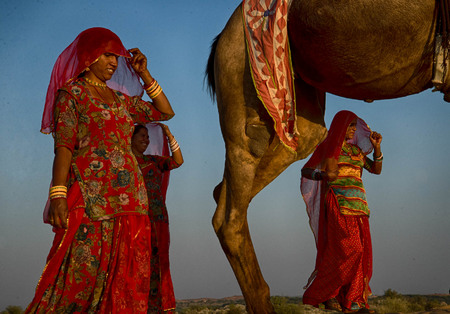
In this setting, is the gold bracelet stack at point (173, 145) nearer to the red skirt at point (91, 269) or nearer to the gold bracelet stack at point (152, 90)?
the gold bracelet stack at point (152, 90)

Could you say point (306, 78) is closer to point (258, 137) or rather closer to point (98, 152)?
point (258, 137)

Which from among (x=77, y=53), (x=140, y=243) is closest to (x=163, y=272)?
(x=140, y=243)

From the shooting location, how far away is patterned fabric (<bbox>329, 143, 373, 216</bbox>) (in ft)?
20.9

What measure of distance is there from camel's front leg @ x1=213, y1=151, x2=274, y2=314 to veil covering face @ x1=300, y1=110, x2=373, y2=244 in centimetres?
267

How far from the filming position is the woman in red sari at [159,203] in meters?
4.55

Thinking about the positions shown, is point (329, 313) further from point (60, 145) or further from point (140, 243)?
point (60, 145)

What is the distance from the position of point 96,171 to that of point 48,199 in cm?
34

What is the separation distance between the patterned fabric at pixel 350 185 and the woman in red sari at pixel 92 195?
3496mm

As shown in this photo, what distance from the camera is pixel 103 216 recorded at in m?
3.25

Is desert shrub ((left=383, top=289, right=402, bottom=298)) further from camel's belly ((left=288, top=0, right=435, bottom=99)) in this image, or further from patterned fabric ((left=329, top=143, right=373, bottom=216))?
camel's belly ((left=288, top=0, right=435, bottom=99))

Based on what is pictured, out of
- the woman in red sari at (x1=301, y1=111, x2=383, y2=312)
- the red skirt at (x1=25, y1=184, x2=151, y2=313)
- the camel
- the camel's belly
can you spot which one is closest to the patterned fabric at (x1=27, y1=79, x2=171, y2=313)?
the red skirt at (x1=25, y1=184, x2=151, y2=313)

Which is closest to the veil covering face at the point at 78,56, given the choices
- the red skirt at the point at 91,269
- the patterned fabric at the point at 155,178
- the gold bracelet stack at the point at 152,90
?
the gold bracelet stack at the point at 152,90

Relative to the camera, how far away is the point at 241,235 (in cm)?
373

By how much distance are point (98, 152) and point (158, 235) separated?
172 centimetres
